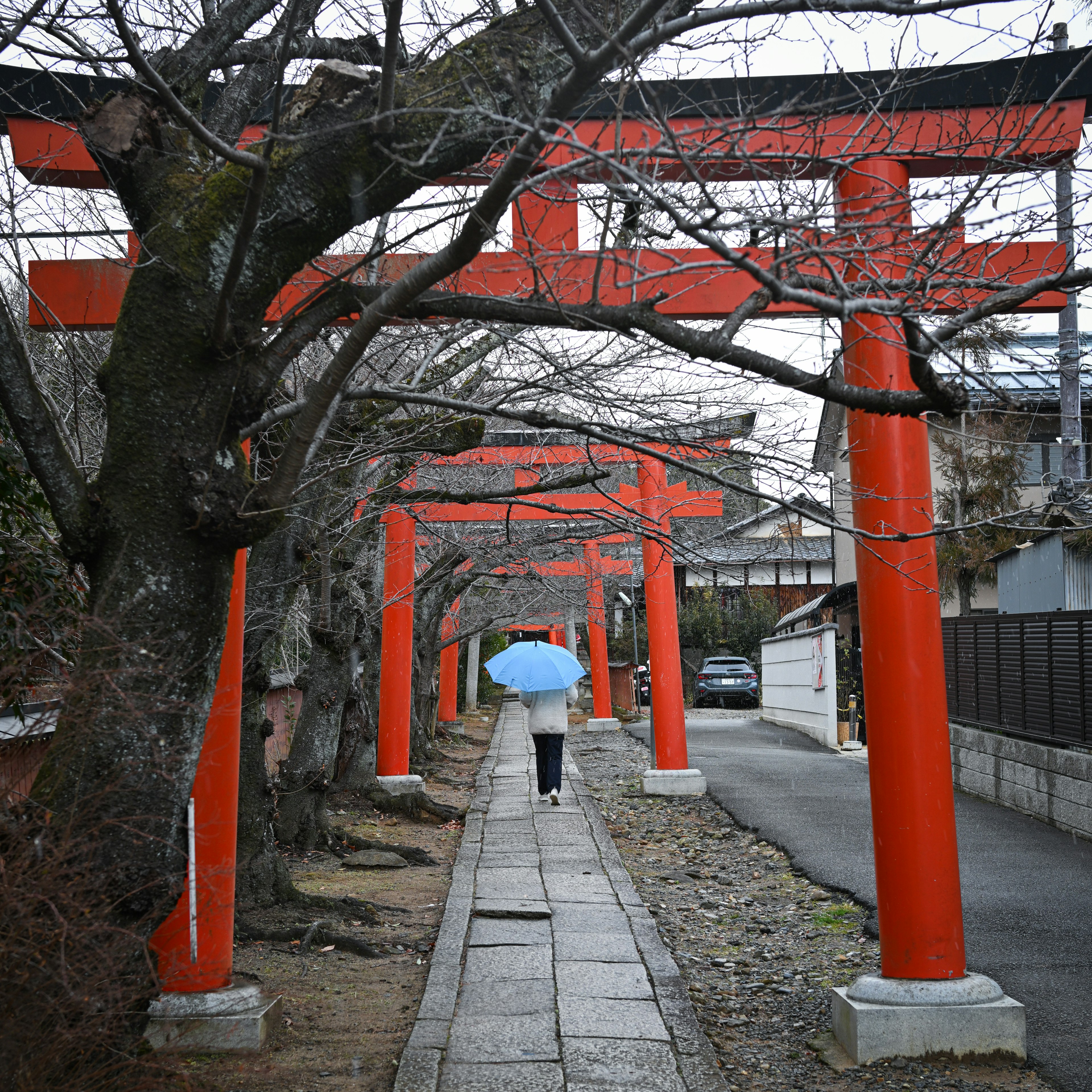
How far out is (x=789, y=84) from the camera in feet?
16.4

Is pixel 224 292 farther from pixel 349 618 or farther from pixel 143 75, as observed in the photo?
pixel 349 618

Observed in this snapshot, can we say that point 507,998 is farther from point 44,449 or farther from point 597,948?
point 44,449

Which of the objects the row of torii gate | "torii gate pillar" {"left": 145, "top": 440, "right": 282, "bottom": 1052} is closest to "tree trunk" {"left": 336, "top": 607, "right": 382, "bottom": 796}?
"torii gate pillar" {"left": 145, "top": 440, "right": 282, "bottom": 1052}

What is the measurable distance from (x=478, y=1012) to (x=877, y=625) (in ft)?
8.22

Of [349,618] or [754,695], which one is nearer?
[349,618]

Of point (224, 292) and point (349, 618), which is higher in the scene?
A: point (224, 292)

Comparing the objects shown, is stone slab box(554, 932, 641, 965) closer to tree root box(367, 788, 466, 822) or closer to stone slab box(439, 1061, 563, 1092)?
stone slab box(439, 1061, 563, 1092)

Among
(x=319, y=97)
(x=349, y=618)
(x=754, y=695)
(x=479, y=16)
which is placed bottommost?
(x=754, y=695)

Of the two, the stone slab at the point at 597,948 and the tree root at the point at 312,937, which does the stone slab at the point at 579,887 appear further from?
the tree root at the point at 312,937

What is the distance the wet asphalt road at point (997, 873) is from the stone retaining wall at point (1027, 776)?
136 millimetres

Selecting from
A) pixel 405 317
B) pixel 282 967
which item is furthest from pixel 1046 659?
pixel 405 317

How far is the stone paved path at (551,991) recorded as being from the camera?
408 centimetres

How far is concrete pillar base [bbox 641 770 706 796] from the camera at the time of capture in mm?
11977

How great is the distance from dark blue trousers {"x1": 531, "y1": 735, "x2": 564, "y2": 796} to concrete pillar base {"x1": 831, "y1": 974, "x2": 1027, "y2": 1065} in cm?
733
